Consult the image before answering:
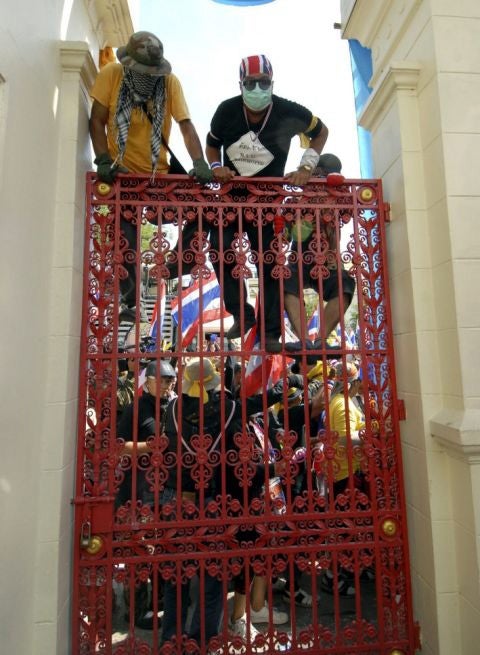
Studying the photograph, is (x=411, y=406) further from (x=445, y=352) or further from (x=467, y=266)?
(x=467, y=266)

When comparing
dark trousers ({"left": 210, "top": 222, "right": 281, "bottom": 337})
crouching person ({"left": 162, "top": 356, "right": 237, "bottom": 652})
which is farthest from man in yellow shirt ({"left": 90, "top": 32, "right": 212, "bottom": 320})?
crouching person ({"left": 162, "top": 356, "right": 237, "bottom": 652})

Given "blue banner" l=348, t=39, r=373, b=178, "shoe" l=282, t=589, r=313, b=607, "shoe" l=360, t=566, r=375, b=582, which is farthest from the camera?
"blue banner" l=348, t=39, r=373, b=178

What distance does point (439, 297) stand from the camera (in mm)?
2611

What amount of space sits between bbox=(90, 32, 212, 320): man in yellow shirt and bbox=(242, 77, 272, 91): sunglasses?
0.46 meters

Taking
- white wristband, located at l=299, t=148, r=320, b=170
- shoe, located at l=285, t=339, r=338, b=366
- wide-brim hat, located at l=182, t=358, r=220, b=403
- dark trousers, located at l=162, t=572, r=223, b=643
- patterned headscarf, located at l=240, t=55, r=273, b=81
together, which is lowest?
dark trousers, located at l=162, t=572, r=223, b=643

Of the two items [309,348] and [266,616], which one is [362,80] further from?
[266,616]

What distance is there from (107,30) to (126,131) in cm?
161

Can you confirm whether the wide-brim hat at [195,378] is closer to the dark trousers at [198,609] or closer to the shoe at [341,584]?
the dark trousers at [198,609]

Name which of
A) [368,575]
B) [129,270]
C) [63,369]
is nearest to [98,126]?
[129,270]

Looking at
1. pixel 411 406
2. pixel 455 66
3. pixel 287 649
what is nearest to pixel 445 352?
pixel 411 406

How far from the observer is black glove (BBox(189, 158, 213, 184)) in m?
2.78

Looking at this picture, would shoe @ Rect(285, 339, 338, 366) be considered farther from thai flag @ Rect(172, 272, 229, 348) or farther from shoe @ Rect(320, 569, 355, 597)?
shoe @ Rect(320, 569, 355, 597)

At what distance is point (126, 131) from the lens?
2.87 metres

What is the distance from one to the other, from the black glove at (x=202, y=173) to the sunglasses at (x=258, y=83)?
763 millimetres
